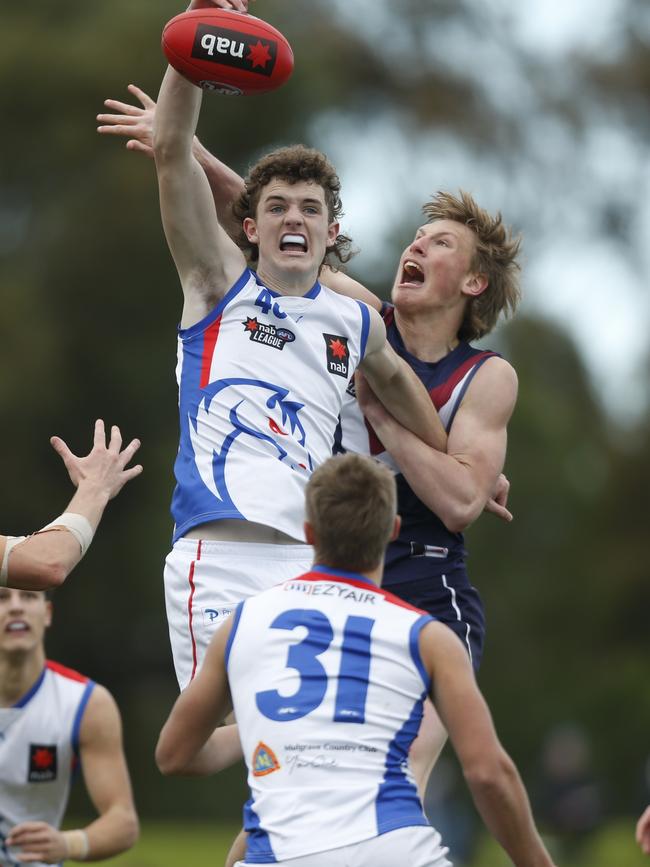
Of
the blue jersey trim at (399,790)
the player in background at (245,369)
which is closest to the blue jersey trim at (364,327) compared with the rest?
the player in background at (245,369)

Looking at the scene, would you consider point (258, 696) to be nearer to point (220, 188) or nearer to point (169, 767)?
point (169, 767)

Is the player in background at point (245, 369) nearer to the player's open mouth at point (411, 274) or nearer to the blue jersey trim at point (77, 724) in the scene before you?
the player's open mouth at point (411, 274)

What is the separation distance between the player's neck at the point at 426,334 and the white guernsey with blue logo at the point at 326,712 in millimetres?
2602

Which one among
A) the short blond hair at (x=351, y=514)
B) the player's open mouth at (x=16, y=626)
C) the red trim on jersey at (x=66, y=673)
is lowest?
the red trim on jersey at (x=66, y=673)

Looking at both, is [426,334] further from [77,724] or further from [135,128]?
[77,724]

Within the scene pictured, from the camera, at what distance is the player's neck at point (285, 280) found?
626 centimetres

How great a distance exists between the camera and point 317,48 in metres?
30.7

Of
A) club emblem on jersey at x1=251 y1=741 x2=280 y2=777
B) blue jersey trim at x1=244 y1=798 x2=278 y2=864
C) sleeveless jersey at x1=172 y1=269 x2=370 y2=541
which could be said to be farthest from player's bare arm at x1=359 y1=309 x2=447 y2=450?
blue jersey trim at x1=244 y1=798 x2=278 y2=864

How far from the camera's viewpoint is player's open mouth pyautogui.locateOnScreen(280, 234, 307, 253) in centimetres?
624

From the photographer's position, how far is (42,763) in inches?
319

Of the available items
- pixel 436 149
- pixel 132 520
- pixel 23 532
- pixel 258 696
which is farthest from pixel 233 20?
pixel 436 149

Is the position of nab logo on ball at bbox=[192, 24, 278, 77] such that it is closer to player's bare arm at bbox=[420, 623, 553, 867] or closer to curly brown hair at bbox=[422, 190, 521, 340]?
curly brown hair at bbox=[422, 190, 521, 340]

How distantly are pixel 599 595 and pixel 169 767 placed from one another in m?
24.4

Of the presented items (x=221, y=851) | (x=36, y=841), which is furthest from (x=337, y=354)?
(x=221, y=851)
